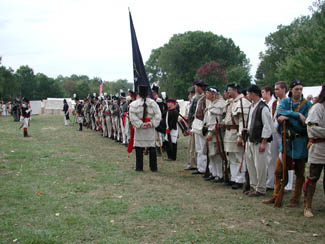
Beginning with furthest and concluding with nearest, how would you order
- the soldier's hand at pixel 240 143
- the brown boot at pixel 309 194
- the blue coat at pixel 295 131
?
the soldier's hand at pixel 240 143 → the blue coat at pixel 295 131 → the brown boot at pixel 309 194

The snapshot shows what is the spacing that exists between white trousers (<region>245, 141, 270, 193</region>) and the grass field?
1.29ft

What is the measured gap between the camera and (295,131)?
620 centimetres

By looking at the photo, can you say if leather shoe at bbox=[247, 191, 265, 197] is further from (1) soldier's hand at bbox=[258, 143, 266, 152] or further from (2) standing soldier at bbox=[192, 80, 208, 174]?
(2) standing soldier at bbox=[192, 80, 208, 174]

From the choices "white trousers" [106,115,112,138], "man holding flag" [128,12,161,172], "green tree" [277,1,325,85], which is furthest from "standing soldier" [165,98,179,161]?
"green tree" [277,1,325,85]

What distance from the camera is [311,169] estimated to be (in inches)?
230

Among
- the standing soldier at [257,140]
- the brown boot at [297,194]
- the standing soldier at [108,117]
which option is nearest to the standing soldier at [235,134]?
the standing soldier at [257,140]

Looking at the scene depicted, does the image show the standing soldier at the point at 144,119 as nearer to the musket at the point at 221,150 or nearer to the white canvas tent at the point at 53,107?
the musket at the point at 221,150

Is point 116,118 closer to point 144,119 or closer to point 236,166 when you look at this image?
point 144,119

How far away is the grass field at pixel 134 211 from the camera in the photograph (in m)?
4.94

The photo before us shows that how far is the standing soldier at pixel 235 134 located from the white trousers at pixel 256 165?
1.35 ft

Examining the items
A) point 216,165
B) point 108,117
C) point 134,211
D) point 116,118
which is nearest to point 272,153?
point 216,165

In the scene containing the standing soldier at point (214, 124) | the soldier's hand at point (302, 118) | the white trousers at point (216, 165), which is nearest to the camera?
the soldier's hand at point (302, 118)

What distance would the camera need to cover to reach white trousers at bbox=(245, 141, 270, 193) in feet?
23.0

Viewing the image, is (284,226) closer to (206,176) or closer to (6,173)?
(206,176)
